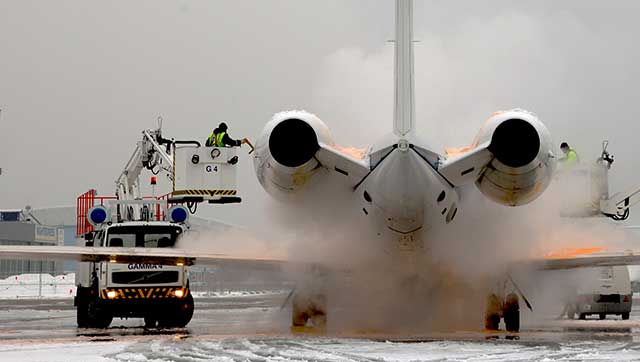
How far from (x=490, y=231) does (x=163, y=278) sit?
29.7 feet

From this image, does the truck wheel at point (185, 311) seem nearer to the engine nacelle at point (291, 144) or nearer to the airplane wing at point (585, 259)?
the engine nacelle at point (291, 144)

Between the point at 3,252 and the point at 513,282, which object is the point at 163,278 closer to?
the point at 3,252

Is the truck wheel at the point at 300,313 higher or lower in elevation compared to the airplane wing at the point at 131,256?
lower

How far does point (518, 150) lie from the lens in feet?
62.5

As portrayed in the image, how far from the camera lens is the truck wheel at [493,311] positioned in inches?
928

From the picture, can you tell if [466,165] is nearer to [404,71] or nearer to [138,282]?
[404,71]

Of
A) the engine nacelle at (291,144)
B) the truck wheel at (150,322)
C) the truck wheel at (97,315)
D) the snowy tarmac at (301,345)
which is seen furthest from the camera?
the truck wheel at (150,322)

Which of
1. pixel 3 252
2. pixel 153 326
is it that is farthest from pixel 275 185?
pixel 153 326

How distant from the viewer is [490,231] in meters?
22.5

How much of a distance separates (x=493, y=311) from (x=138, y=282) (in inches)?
361

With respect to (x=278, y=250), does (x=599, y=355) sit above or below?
below

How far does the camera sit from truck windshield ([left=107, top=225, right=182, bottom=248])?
2748 centimetres

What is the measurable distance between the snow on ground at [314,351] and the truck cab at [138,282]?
255 inches

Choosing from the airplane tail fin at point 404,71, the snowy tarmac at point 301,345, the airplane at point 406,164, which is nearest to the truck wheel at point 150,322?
the snowy tarmac at point 301,345
